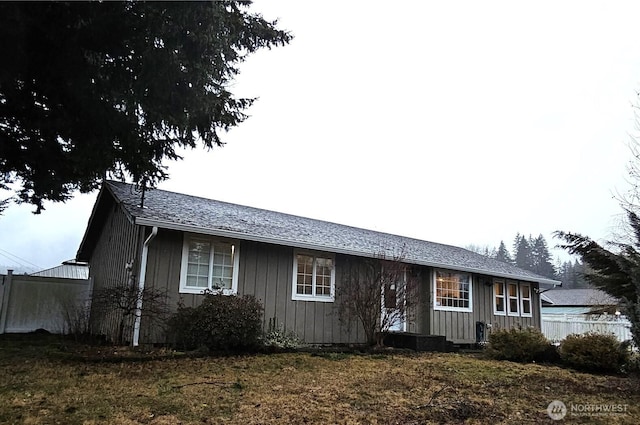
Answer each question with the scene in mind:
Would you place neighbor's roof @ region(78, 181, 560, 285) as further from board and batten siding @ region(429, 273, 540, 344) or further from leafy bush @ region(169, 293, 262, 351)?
leafy bush @ region(169, 293, 262, 351)

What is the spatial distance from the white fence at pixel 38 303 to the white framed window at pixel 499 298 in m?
12.5

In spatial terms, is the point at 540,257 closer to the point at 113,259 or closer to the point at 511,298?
→ the point at 511,298

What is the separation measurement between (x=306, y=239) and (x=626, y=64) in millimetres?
9210

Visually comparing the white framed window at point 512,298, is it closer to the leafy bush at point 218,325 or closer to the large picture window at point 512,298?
the large picture window at point 512,298

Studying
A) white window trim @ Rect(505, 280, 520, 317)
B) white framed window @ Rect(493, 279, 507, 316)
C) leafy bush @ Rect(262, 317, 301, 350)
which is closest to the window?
white framed window @ Rect(493, 279, 507, 316)

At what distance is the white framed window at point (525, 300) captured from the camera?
51.8 ft

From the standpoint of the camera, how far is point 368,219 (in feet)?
171

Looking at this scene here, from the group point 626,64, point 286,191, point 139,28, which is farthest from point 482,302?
point 286,191

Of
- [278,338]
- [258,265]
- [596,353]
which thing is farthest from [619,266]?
[258,265]

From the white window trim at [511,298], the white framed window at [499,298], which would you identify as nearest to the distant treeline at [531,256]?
the white window trim at [511,298]

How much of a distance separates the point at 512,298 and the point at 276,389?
1248cm

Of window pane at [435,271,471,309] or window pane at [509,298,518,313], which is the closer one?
window pane at [435,271,471,309]

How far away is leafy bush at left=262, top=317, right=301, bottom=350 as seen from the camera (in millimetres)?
9135

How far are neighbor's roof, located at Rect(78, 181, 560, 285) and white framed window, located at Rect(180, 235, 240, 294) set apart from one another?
444 millimetres
